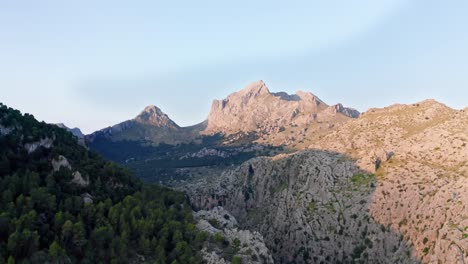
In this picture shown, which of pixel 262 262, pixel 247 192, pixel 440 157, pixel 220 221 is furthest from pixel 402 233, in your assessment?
pixel 247 192

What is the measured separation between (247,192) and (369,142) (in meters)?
61.6

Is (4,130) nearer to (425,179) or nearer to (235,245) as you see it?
(235,245)

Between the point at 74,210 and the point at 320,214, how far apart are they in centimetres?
8368

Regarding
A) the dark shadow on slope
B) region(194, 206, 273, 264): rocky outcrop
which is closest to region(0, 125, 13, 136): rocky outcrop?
region(194, 206, 273, 264): rocky outcrop

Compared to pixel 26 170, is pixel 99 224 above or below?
below

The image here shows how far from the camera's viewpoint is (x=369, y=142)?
182m

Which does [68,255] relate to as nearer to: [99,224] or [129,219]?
[99,224]

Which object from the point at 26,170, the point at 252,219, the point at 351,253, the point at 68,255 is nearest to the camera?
the point at 68,255

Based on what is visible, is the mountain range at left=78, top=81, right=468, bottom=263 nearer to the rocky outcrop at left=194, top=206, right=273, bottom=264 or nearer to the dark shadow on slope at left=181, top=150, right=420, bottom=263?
the dark shadow on slope at left=181, top=150, right=420, bottom=263

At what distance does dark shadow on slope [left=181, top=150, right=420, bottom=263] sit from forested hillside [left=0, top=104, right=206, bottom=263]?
1582 inches

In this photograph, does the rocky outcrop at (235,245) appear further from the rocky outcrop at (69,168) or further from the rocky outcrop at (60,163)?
the rocky outcrop at (60,163)

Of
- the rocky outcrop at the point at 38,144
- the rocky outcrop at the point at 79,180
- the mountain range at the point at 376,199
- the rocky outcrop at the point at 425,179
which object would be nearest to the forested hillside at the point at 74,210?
the rocky outcrop at the point at 38,144

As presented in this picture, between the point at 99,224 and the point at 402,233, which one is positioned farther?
the point at 402,233

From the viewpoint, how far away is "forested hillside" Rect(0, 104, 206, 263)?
9031 cm
